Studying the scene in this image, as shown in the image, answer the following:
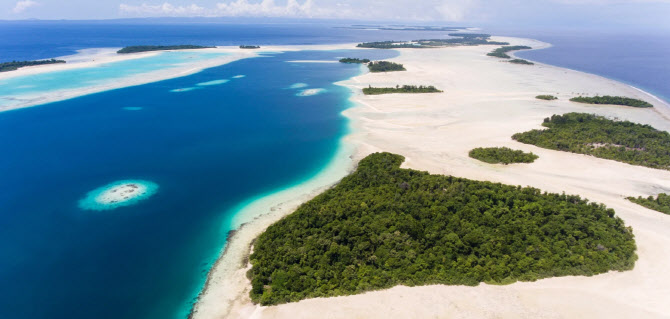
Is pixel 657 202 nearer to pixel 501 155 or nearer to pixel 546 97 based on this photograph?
pixel 501 155

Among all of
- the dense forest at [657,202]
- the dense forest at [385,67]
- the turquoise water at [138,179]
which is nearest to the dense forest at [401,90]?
the turquoise water at [138,179]

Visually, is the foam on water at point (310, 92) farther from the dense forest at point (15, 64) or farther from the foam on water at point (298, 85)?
the dense forest at point (15, 64)

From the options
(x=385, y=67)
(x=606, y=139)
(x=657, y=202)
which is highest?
(x=385, y=67)

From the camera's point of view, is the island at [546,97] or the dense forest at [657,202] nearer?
the dense forest at [657,202]

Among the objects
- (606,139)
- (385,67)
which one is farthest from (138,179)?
(385,67)

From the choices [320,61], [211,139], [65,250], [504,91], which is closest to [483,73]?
[504,91]

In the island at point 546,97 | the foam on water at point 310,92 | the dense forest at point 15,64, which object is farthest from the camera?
the dense forest at point 15,64
